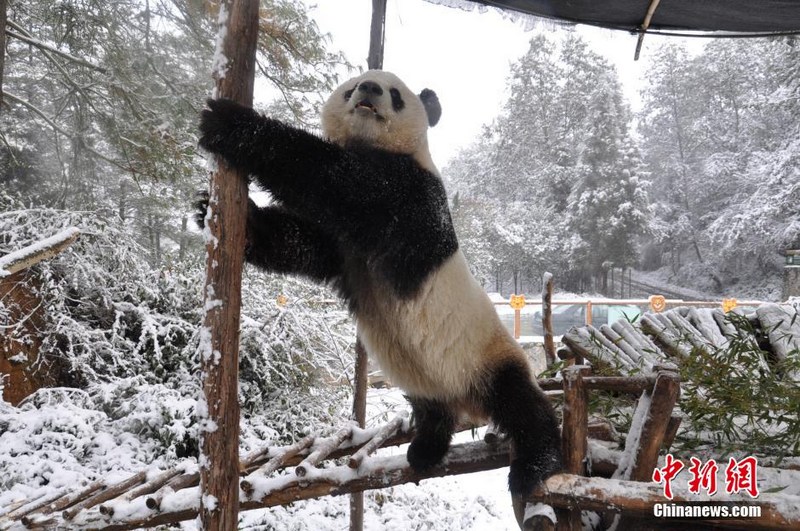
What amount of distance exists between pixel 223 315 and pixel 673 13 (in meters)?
2.37

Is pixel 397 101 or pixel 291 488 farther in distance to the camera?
pixel 397 101

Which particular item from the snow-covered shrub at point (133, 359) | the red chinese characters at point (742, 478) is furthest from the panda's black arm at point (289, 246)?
the snow-covered shrub at point (133, 359)

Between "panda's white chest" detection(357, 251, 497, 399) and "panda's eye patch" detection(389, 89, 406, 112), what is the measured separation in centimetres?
53

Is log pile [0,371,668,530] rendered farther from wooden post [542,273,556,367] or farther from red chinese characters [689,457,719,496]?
wooden post [542,273,556,367]

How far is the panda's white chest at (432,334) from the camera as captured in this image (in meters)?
1.55

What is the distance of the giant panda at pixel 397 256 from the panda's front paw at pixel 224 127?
13 mm

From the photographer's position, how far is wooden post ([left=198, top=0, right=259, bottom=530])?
1.18 m

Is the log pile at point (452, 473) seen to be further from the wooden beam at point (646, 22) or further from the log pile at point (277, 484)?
the wooden beam at point (646, 22)

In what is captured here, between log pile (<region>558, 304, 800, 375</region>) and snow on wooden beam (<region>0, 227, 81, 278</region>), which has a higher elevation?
snow on wooden beam (<region>0, 227, 81, 278</region>)

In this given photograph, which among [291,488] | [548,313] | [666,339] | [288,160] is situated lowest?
[291,488]

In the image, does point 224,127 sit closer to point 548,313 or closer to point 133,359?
point 548,313

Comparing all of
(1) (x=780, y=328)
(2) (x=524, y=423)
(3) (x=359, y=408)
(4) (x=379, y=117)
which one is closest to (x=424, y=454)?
(2) (x=524, y=423)

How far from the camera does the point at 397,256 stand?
4.80ft

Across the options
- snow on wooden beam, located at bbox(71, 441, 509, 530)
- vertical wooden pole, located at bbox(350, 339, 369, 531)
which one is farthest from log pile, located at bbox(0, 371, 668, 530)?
vertical wooden pole, located at bbox(350, 339, 369, 531)
